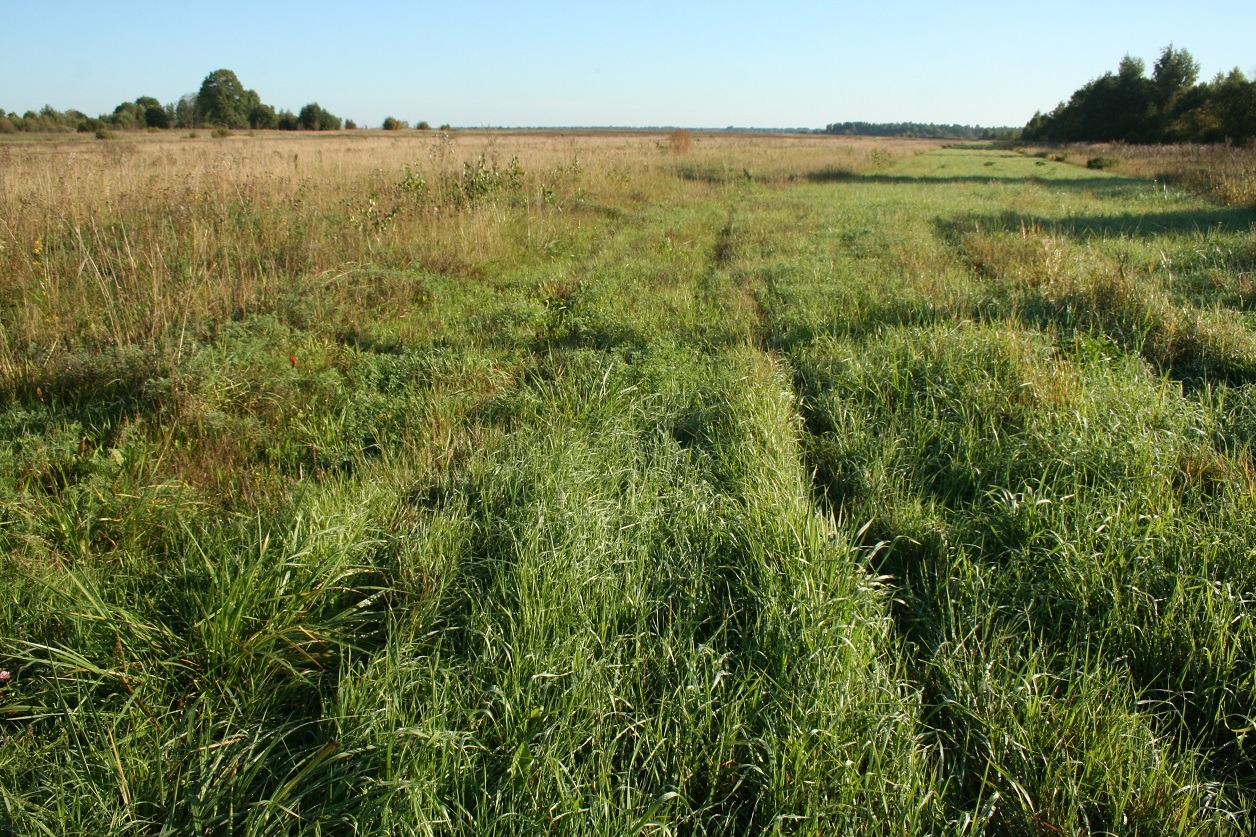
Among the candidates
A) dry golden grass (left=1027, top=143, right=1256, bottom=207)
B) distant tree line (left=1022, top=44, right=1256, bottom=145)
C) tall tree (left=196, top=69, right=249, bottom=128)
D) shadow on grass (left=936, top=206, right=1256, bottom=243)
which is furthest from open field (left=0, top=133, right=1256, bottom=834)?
tall tree (left=196, top=69, right=249, bottom=128)

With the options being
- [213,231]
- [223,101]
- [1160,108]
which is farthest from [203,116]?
[1160,108]

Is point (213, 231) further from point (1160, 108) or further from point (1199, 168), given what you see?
point (1160, 108)

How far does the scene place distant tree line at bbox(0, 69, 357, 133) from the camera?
4247cm

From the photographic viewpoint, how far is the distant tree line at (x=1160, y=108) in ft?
109

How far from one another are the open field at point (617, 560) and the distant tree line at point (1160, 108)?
3772cm

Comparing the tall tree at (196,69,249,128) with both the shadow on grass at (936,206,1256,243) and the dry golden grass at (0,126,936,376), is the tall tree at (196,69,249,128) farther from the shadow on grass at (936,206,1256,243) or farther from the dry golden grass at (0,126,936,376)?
the shadow on grass at (936,206,1256,243)

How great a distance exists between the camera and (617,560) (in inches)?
110

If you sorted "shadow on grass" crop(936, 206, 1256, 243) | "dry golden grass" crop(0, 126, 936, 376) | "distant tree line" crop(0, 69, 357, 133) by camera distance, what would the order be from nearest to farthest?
"dry golden grass" crop(0, 126, 936, 376)
"shadow on grass" crop(936, 206, 1256, 243)
"distant tree line" crop(0, 69, 357, 133)

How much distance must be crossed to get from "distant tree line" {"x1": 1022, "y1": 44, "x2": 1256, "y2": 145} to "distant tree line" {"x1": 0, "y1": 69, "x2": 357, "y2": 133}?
2257 inches

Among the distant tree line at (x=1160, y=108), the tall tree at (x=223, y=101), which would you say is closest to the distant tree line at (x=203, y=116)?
the tall tree at (x=223, y=101)

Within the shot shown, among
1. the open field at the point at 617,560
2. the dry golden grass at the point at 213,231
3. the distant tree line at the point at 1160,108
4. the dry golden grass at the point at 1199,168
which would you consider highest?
the distant tree line at the point at 1160,108

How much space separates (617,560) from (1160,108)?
59.8 meters

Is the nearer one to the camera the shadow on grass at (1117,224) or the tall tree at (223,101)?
the shadow on grass at (1117,224)

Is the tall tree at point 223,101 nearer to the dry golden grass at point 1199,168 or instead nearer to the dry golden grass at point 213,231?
the dry golden grass at point 213,231
